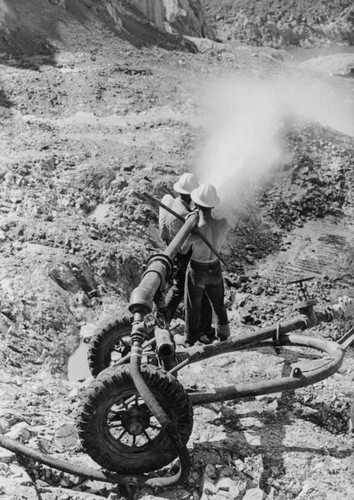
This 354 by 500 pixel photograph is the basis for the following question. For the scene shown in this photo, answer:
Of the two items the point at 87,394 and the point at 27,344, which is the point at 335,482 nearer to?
the point at 87,394

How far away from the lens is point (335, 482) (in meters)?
4.84

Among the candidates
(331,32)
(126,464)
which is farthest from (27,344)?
(331,32)

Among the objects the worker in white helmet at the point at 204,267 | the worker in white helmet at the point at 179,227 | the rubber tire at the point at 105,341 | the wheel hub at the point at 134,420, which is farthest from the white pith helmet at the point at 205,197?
the wheel hub at the point at 134,420

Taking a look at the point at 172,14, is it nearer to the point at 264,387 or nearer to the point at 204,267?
the point at 204,267

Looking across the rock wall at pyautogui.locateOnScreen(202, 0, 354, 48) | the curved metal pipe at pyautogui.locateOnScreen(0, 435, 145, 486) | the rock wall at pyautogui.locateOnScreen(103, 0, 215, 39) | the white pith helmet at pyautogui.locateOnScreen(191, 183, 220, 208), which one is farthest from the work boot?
the rock wall at pyautogui.locateOnScreen(202, 0, 354, 48)

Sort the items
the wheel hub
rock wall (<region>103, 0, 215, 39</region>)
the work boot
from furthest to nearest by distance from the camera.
Result: rock wall (<region>103, 0, 215, 39</region>) → the work boot → the wheel hub

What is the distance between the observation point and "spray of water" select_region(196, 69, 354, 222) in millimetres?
13180

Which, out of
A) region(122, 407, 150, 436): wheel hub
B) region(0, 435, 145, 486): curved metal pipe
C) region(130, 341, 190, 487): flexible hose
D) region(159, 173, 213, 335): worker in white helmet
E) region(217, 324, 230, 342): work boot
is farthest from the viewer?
region(217, 324, 230, 342): work boot

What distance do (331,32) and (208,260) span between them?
41.6 meters

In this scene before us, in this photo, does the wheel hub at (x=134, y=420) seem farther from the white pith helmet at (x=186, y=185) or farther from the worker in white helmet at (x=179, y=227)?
the white pith helmet at (x=186, y=185)

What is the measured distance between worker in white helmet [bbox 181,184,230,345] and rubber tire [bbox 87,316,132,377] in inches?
32.2

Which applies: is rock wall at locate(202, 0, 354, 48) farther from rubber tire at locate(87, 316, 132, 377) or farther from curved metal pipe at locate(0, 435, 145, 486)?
curved metal pipe at locate(0, 435, 145, 486)

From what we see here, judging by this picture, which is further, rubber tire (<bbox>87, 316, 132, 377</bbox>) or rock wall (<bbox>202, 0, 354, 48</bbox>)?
rock wall (<bbox>202, 0, 354, 48</bbox>)

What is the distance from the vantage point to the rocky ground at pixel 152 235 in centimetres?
502
